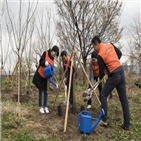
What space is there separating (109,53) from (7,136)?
2.29m

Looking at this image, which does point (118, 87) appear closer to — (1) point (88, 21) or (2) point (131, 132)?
(2) point (131, 132)

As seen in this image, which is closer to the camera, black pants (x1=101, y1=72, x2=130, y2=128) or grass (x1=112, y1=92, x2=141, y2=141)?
grass (x1=112, y1=92, x2=141, y2=141)

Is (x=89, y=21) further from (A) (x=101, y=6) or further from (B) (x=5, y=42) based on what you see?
(B) (x=5, y=42)

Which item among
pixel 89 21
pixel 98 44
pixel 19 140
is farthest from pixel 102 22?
pixel 19 140

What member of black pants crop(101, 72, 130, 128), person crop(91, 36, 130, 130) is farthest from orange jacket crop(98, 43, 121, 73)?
black pants crop(101, 72, 130, 128)

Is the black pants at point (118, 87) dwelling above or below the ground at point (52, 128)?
above

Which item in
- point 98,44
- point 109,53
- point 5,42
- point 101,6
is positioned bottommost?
point 109,53

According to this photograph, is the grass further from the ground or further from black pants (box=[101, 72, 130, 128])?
black pants (box=[101, 72, 130, 128])

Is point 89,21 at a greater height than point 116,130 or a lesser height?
greater

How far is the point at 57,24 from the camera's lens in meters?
7.85

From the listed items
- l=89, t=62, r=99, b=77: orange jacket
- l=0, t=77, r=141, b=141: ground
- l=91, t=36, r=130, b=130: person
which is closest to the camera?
l=0, t=77, r=141, b=141: ground

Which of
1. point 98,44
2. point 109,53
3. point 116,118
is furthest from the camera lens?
point 116,118

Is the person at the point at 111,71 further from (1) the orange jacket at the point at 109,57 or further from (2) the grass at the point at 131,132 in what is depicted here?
(2) the grass at the point at 131,132

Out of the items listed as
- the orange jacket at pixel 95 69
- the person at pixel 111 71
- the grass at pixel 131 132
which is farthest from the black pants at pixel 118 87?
the orange jacket at pixel 95 69
